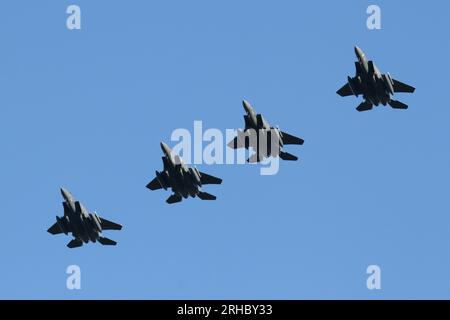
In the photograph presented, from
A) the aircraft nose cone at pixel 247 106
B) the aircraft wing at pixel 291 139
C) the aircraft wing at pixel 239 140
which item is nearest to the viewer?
the aircraft nose cone at pixel 247 106

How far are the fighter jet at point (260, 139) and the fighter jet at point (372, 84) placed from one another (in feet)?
22.3

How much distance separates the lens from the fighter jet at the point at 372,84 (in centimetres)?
8600

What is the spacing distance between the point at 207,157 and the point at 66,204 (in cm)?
→ 1164

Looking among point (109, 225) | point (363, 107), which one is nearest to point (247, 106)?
point (363, 107)

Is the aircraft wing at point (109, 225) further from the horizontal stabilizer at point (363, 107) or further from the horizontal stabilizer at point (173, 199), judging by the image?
the horizontal stabilizer at point (363, 107)

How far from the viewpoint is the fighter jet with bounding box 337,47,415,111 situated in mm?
86000

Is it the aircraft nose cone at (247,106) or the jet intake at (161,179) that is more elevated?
the aircraft nose cone at (247,106)

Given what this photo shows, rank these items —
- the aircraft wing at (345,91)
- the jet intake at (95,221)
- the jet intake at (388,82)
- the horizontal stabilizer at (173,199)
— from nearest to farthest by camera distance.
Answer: the jet intake at (388,82), the jet intake at (95,221), the horizontal stabilizer at (173,199), the aircraft wing at (345,91)

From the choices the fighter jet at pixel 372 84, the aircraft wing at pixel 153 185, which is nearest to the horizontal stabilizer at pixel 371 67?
the fighter jet at pixel 372 84

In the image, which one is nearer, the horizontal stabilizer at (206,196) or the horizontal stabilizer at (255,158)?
the horizontal stabilizer at (255,158)

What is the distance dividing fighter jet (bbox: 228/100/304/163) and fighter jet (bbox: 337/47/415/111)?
22.3 ft
